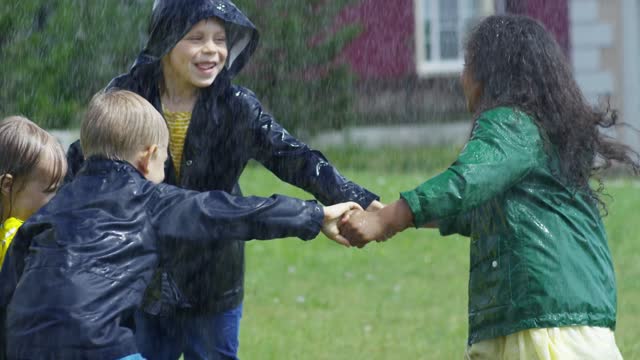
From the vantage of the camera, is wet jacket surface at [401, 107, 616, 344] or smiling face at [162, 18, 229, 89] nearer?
wet jacket surface at [401, 107, 616, 344]

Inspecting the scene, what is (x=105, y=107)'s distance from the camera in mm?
4316

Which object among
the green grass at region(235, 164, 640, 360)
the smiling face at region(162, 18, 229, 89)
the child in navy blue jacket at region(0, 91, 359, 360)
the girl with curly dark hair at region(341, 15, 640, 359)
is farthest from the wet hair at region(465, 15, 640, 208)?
the green grass at region(235, 164, 640, 360)

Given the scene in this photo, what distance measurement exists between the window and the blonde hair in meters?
18.8

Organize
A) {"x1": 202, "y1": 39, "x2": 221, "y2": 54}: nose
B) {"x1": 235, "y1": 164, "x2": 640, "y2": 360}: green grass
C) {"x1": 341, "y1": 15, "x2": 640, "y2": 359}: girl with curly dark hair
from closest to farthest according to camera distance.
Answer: {"x1": 341, "y1": 15, "x2": 640, "y2": 359}: girl with curly dark hair → {"x1": 202, "y1": 39, "x2": 221, "y2": 54}: nose → {"x1": 235, "y1": 164, "x2": 640, "y2": 360}: green grass

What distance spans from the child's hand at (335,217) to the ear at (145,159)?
1.99 ft

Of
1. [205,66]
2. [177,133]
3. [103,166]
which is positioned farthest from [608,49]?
[103,166]

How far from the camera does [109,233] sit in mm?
4086

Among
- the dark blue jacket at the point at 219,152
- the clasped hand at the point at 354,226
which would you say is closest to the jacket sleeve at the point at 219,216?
the clasped hand at the point at 354,226

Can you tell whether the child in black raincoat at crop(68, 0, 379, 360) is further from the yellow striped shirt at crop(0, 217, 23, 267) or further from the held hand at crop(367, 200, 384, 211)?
the yellow striped shirt at crop(0, 217, 23, 267)

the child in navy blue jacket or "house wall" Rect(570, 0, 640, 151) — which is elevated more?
the child in navy blue jacket

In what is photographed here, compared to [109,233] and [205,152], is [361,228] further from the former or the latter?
[109,233]

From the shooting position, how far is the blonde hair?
4.29 m

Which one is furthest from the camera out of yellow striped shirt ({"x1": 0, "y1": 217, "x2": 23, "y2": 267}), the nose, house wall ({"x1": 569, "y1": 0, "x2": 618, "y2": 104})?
house wall ({"x1": 569, "y1": 0, "x2": 618, "y2": 104})

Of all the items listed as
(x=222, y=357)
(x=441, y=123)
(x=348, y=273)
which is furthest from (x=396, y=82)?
(x=222, y=357)
